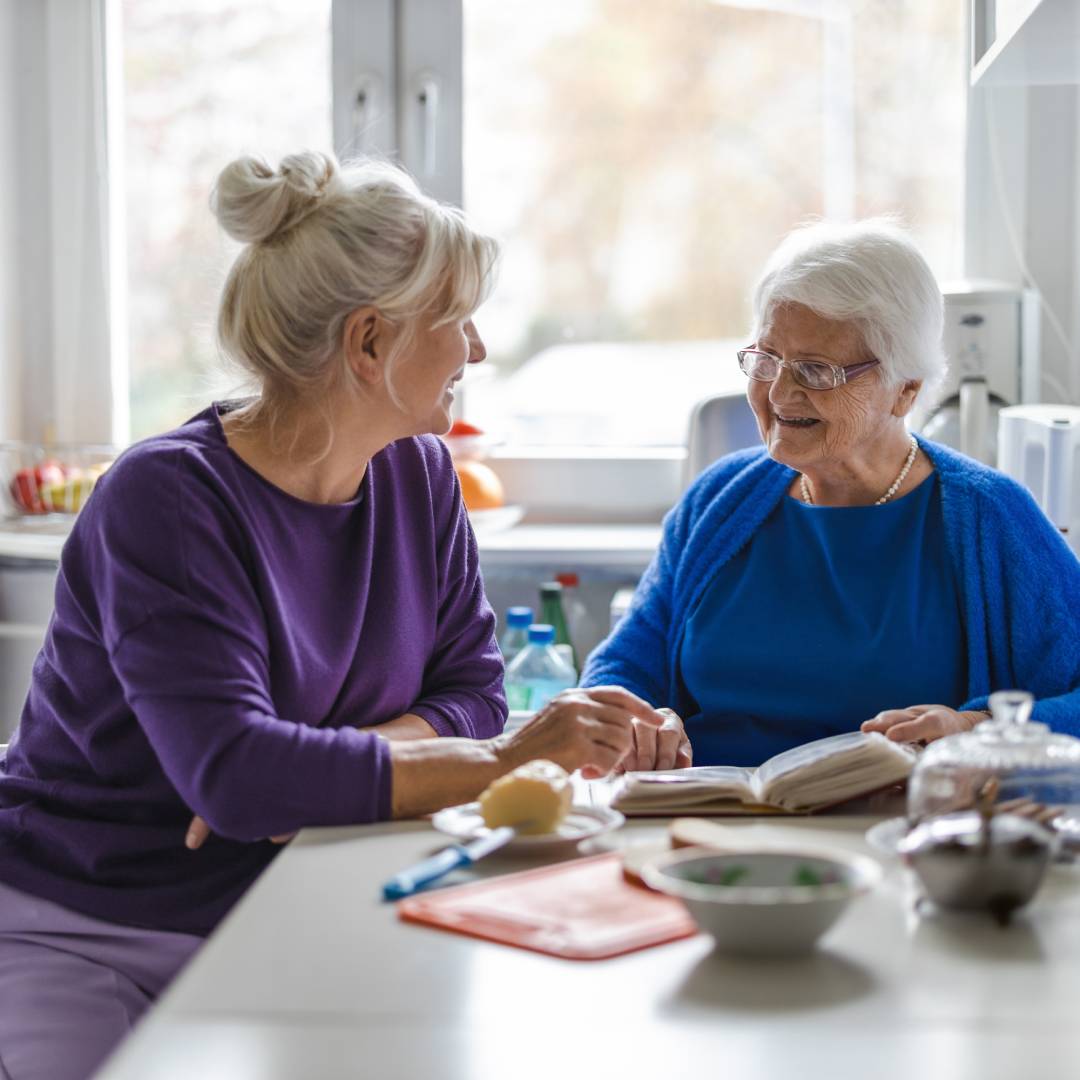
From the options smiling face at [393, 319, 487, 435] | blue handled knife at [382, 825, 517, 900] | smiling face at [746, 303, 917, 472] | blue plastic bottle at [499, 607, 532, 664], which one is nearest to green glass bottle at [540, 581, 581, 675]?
blue plastic bottle at [499, 607, 532, 664]

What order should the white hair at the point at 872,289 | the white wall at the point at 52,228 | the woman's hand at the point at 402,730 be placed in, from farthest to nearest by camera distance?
the white wall at the point at 52,228
the white hair at the point at 872,289
the woman's hand at the point at 402,730

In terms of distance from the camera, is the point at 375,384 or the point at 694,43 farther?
the point at 694,43

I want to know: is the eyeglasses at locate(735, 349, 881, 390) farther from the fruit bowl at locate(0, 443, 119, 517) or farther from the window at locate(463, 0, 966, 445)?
the fruit bowl at locate(0, 443, 119, 517)

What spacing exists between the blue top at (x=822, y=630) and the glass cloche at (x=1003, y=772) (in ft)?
2.25

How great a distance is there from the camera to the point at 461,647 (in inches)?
66.3

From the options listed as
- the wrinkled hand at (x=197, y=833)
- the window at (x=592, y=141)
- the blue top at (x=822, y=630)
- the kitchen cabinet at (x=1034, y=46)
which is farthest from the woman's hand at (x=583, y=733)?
the window at (x=592, y=141)

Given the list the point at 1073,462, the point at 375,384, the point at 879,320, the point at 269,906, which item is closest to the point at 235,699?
the point at 269,906

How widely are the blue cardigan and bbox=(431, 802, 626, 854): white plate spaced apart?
2.02 ft

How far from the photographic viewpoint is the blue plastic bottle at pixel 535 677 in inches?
96.0

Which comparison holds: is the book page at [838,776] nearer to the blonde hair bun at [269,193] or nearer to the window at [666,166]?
the blonde hair bun at [269,193]

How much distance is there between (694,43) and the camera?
295cm

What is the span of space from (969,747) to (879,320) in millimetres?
875

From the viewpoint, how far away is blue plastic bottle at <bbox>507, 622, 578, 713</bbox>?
8.00 ft

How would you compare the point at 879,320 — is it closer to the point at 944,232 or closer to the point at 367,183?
the point at 367,183
